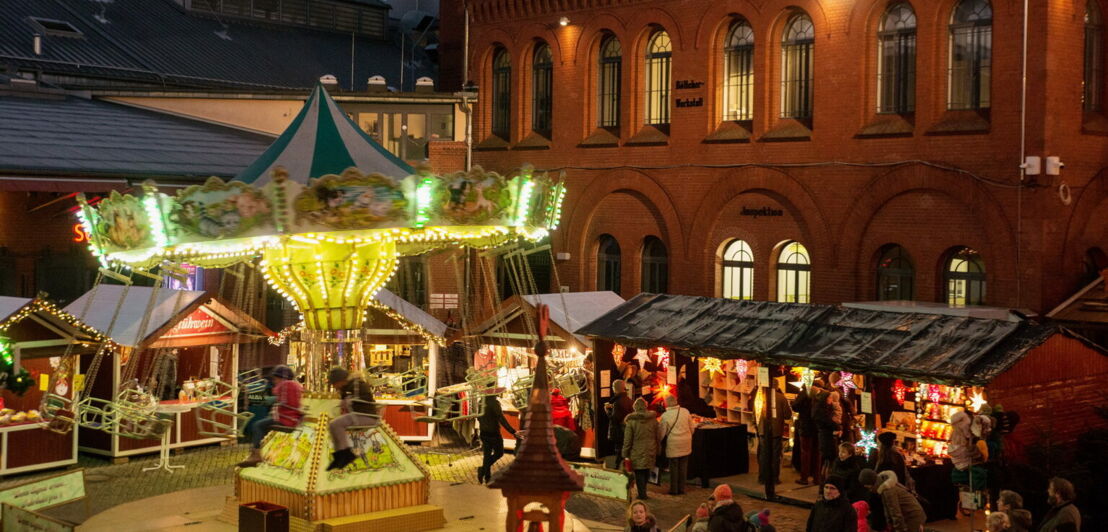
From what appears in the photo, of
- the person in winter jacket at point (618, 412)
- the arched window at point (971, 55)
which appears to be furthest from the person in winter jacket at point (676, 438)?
the arched window at point (971, 55)

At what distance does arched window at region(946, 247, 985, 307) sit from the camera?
2650 cm

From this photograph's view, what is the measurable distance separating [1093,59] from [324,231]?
15993 millimetres

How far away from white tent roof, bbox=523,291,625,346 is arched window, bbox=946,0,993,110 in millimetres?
7515

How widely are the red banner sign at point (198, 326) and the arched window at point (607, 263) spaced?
10.2m

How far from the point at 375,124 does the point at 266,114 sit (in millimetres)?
3926

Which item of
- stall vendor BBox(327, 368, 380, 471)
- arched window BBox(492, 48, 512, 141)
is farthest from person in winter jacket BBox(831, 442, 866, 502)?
arched window BBox(492, 48, 512, 141)

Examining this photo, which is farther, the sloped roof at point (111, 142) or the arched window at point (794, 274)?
the sloped roof at point (111, 142)

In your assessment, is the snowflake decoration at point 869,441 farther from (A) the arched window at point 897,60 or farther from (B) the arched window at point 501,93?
(B) the arched window at point 501,93

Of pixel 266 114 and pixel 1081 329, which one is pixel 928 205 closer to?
pixel 1081 329

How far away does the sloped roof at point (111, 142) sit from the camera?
31891 millimetres

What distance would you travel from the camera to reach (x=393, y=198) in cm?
1762

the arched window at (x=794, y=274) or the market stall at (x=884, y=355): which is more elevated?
the arched window at (x=794, y=274)

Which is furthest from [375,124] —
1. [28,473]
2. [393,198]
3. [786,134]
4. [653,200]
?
[393,198]

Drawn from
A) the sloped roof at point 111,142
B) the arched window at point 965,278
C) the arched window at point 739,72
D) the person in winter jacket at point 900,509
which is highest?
the arched window at point 739,72
